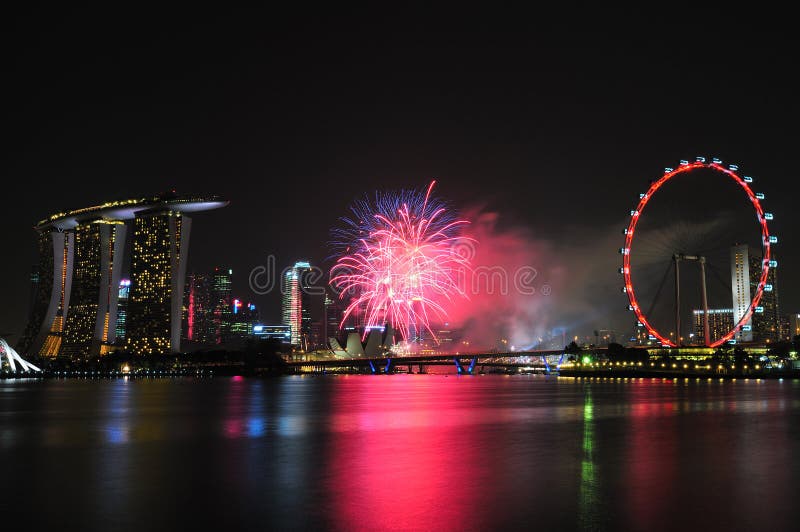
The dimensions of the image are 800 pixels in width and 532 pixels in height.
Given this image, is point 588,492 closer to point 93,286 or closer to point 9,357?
point 9,357

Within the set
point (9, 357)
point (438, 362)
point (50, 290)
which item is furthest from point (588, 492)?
point (50, 290)

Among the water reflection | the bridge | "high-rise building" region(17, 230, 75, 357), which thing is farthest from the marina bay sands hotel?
the water reflection

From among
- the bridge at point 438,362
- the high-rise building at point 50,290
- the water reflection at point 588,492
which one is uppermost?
the high-rise building at point 50,290

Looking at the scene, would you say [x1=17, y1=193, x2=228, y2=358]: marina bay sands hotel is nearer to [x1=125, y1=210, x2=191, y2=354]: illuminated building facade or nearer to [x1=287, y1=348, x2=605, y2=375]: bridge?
[x1=125, y1=210, x2=191, y2=354]: illuminated building facade

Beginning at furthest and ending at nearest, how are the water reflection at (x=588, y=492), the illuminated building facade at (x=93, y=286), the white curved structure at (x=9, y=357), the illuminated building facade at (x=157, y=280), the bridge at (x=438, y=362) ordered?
the illuminated building facade at (x=93, y=286), the illuminated building facade at (x=157, y=280), the bridge at (x=438, y=362), the white curved structure at (x=9, y=357), the water reflection at (x=588, y=492)

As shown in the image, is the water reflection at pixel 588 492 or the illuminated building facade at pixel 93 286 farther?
the illuminated building facade at pixel 93 286

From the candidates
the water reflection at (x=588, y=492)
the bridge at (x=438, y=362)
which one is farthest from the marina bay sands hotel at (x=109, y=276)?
the water reflection at (x=588, y=492)

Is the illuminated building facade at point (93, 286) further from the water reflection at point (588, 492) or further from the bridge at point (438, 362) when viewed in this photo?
the water reflection at point (588, 492)

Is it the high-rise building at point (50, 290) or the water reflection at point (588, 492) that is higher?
the high-rise building at point (50, 290)
